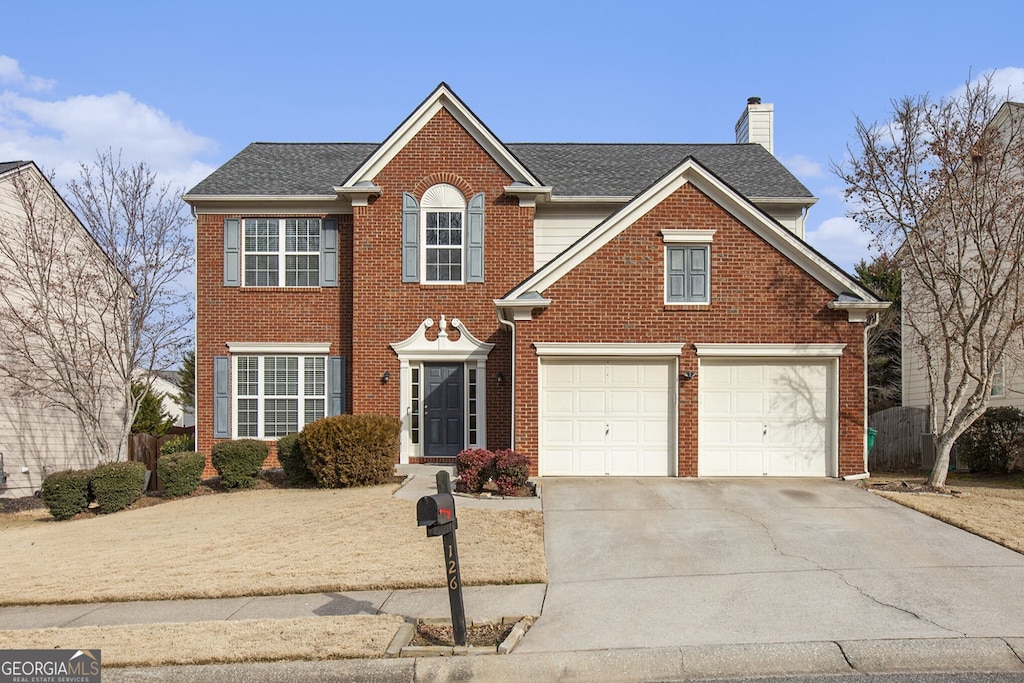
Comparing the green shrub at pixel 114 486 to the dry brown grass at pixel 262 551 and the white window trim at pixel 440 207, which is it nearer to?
the dry brown grass at pixel 262 551

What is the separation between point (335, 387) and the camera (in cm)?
1931

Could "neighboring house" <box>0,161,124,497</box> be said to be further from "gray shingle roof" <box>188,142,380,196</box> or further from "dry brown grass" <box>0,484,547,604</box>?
"dry brown grass" <box>0,484,547,604</box>

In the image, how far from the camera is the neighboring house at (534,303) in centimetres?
1609

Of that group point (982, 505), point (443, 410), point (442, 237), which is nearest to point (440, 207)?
point (442, 237)

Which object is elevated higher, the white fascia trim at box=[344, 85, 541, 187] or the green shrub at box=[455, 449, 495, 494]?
the white fascia trim at box=[344, 85, 541, 187]

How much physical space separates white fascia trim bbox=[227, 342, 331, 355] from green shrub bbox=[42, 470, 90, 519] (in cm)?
450

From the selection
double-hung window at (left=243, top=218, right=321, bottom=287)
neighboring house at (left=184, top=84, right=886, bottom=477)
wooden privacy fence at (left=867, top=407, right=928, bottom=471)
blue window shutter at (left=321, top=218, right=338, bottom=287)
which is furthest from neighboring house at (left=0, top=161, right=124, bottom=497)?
wooden privacy fence at (left=867, top=407, right=928, bottom=471)

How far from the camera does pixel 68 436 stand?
2255 cm

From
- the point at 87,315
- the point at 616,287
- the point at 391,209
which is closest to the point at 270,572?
the point at 616,287

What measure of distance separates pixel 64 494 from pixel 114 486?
2.69 feet

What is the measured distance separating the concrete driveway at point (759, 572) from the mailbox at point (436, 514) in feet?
4.18

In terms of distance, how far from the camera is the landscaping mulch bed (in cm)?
783

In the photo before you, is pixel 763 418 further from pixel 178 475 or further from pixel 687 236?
pixel 178 475

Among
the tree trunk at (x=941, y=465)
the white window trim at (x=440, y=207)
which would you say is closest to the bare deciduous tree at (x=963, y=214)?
the tree trunk at (x=941, y=465)
